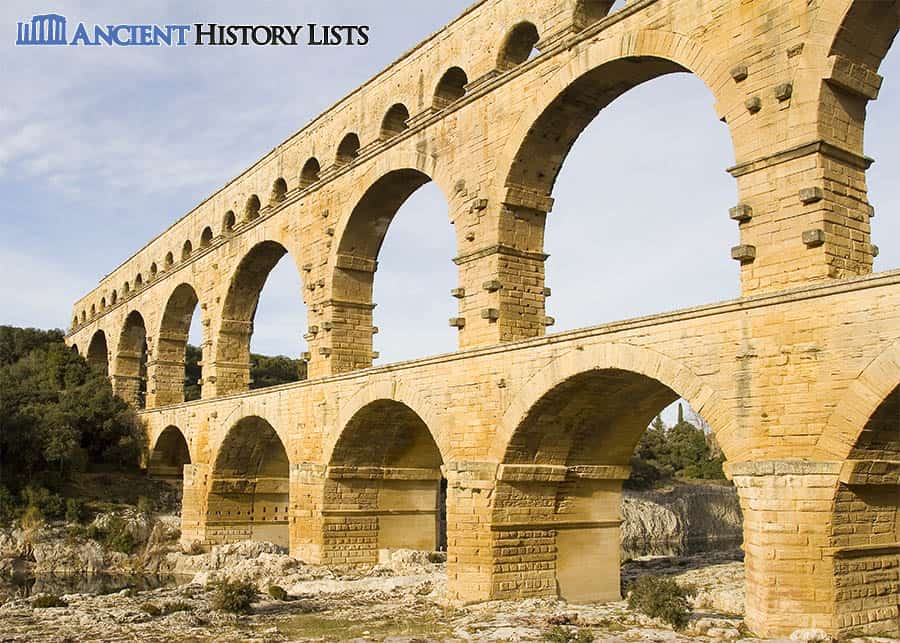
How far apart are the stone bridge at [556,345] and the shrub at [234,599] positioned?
3432 mm

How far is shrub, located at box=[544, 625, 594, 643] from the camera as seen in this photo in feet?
36.6

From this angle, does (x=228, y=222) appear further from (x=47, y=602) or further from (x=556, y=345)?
(x=556, y=345)

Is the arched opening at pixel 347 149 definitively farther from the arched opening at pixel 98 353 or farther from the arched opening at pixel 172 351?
the arched opening at pixel 98 353

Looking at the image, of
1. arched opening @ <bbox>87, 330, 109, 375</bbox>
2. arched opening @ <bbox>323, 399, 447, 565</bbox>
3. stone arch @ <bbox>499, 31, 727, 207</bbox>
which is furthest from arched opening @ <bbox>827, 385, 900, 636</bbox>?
arched opening @ <bbox>87, 330, 109, 375</bbox>

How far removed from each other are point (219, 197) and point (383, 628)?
61.6 ft

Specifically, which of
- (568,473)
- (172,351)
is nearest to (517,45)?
(568,473)

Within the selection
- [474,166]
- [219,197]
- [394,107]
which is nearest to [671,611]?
[474,166]

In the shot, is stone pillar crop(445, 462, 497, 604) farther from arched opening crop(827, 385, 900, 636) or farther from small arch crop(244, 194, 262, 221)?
small arch crop(244, 194, 262, 221)

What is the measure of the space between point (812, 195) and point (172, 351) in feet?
87.0

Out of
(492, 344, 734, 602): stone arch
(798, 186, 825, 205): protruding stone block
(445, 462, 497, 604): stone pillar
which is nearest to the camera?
(798, 186, 825, 205): protruding stone block

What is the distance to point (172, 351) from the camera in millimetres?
33094

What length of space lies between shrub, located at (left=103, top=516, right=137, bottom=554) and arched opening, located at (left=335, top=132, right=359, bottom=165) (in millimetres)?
12900

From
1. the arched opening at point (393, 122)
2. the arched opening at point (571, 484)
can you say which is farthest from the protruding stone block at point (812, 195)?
the arched opening at point (393, 122)

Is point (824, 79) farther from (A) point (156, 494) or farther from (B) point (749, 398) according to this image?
(A) point (156, 494)
